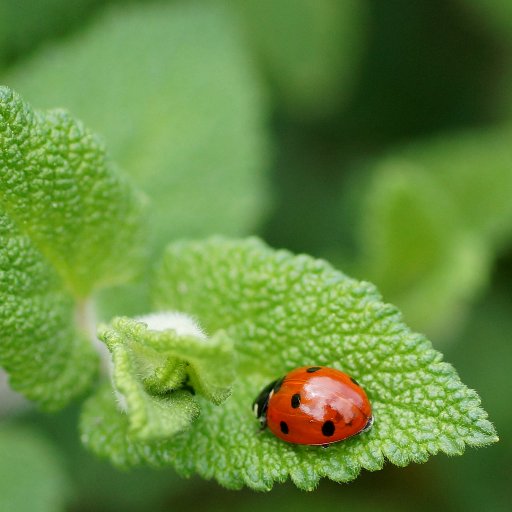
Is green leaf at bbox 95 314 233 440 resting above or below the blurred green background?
below

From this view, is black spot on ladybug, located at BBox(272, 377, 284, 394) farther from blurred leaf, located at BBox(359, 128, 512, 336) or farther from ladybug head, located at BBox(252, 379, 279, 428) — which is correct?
blurred leaf, located at BBox(359, 128, 512, 336)

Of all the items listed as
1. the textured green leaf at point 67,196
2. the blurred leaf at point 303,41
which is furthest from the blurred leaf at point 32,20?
the textured green leaf at point 67,196

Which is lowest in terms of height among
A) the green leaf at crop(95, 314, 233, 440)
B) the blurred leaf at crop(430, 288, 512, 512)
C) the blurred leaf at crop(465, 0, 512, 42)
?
the green leaf at crop(95, 314, 233, 440)

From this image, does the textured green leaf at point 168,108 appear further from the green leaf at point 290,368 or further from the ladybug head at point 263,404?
the ladybug head at point 263,404

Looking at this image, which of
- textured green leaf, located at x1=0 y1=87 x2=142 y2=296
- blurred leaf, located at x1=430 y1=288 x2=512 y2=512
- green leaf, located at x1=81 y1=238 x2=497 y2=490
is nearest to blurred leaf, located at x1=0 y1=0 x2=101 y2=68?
textured green leaf, located at x1=0 y1=87 x2=142 y2=296

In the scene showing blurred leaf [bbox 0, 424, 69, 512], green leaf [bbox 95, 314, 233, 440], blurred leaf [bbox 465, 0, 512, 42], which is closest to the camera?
green leaf [bbox 95, 314, 233, 440]

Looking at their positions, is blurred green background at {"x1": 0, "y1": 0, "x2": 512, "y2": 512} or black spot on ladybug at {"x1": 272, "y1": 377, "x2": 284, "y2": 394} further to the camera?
blurred green background at {"x1": 0, "y1": 0, "x2": 512, "y2": 512}

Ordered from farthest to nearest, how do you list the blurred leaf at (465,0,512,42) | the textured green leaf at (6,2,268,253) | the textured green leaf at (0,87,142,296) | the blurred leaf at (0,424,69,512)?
the blurred leaf at (465,0,512,42) → the textured green leaf at (6,2,268,253) → the blurred leaf at (0,424,69,512) → the textured green leaf at (0,87,142,296)
